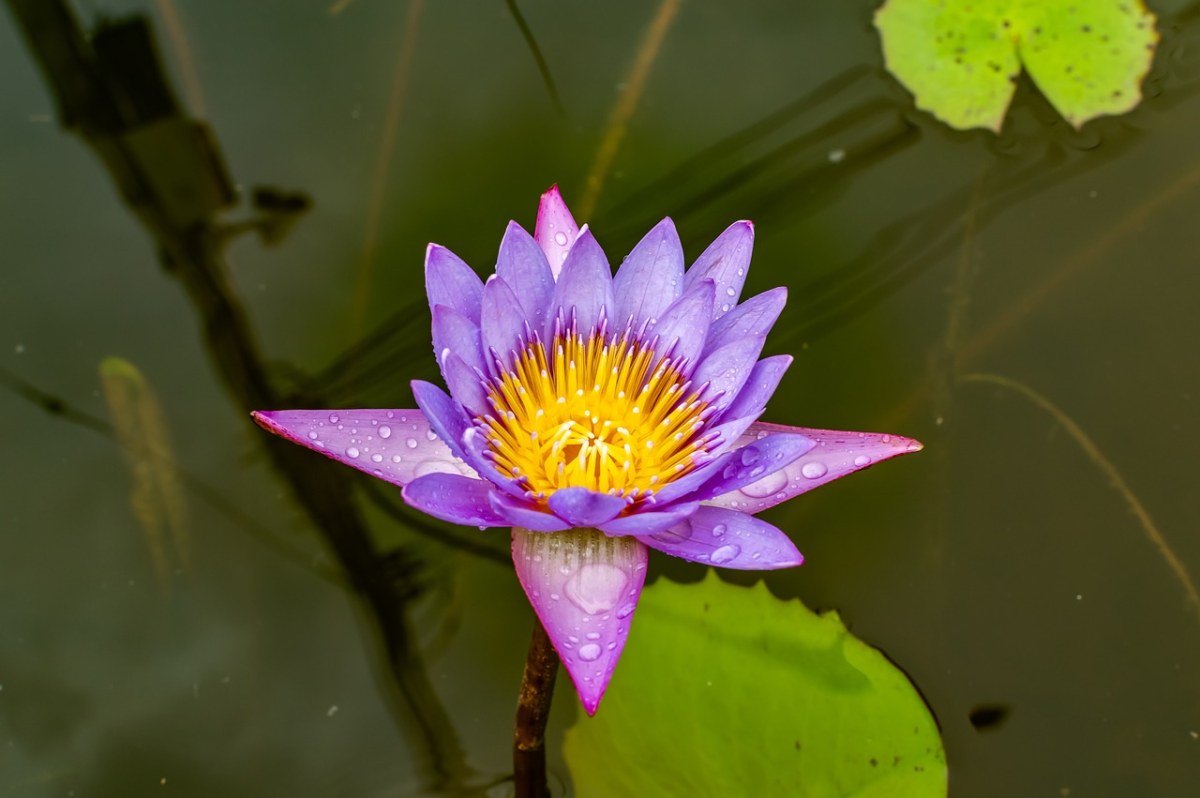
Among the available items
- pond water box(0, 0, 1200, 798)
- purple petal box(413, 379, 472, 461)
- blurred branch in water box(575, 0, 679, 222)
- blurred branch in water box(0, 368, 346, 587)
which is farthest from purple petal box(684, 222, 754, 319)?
blurred branch in water box(0, 368, 346, 587)

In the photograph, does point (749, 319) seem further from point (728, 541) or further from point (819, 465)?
point (728, 541)

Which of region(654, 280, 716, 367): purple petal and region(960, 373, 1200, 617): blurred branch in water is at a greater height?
region(654, 280, 716, 367): purple petal

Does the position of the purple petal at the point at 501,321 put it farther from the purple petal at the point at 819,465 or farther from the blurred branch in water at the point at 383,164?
the blurred branch in water at the point at 383,164

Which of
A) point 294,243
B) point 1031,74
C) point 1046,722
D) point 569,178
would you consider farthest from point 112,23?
point 1046,722

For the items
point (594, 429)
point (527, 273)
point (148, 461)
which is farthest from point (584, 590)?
point (148, 461)

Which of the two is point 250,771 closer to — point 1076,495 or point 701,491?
point 701,491

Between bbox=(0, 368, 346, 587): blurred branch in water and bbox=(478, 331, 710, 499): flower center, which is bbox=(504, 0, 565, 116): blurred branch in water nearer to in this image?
bbox=(478, 331, 710, 499): flower center
